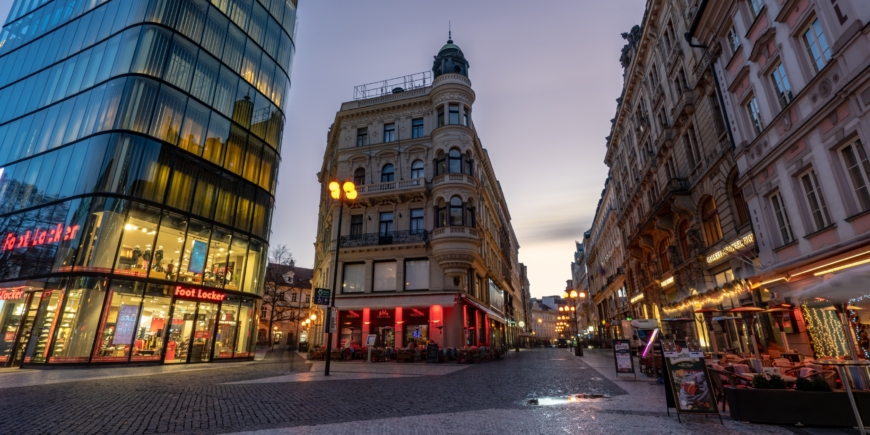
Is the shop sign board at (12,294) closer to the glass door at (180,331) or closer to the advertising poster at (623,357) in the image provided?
the glass door at (180,331)

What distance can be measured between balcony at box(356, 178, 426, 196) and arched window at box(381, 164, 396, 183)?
0.97 metres

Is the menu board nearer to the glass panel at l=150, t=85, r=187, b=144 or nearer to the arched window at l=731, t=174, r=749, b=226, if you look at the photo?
the arched window at l=731, t=174, r=749, b=226

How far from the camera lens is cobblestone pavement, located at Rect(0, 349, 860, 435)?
20.2ft

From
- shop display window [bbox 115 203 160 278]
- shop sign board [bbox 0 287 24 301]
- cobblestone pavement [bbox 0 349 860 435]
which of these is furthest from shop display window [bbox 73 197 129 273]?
cobblestone pavement [bbox 0 349 860 435]

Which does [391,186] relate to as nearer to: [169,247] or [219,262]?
[219,262]

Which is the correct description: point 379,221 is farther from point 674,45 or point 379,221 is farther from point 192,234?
point 674,45

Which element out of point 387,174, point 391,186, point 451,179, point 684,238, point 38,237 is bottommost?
point 38,237

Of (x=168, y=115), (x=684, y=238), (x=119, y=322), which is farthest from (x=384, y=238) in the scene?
(x=684, y=238)

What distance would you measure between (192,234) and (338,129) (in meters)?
16.5

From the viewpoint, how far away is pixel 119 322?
18422mm

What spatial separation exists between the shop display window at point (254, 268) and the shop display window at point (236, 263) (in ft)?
1.07

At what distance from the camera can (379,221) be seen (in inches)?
1209

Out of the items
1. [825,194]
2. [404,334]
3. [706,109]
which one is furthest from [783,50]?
[404,334]

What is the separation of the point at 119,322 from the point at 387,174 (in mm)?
19442
